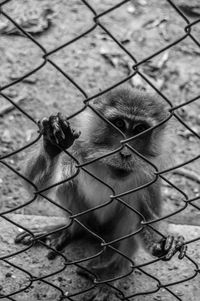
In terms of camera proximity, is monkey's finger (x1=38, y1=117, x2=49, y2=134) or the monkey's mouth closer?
monkey's finger (x1=38, y1=117, x2=49, y2=134)

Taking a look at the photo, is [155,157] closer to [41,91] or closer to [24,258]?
[24,258]

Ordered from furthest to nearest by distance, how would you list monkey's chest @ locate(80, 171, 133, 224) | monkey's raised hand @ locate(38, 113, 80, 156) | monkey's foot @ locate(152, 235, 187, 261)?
monkey's chest @ locate(80, 171, 133, 224)
monkey's foot @ locate(152, 235, 187, 261)
monkey's raised hand @ locate(38, 113, 80, 156)

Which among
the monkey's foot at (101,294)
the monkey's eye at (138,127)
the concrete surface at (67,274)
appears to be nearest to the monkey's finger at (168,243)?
the concrete surface at (67,274)

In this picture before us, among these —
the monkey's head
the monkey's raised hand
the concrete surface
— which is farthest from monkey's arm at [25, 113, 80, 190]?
the concrete surface

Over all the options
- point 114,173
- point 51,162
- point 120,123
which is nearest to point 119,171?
point 114,173

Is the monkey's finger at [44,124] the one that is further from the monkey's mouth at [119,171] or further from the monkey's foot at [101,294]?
the monkey's foot at [101,294]

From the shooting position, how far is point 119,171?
4289 millimetres

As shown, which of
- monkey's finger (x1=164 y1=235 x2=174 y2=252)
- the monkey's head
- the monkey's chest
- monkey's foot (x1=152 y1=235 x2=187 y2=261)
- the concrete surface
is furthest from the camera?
the monkey's chest

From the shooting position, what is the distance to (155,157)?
4781 millimetres

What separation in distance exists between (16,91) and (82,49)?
1.07 metres

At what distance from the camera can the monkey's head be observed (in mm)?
4488

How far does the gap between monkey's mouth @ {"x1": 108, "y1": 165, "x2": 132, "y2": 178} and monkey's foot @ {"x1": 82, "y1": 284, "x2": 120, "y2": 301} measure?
85 cm

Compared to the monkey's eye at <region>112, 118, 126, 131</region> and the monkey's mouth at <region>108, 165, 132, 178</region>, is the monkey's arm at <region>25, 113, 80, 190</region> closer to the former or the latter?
the monkey's mouth at <region>108, 165, 132, 178</region>

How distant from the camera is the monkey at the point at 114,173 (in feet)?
14.0
